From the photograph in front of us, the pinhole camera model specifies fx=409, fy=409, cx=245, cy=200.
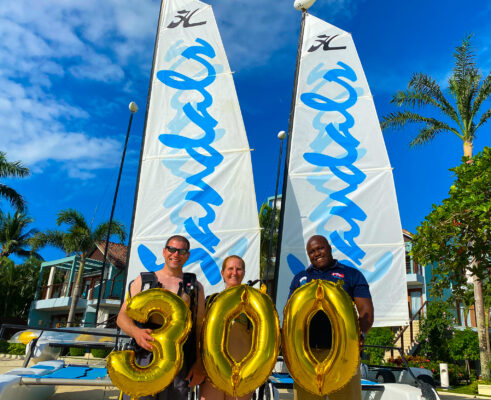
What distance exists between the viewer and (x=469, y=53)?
652 inches

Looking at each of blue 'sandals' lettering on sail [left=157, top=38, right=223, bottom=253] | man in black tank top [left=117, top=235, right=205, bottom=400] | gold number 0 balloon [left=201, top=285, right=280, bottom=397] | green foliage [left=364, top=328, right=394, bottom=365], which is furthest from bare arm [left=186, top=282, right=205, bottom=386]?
green foliage [left=364, top=328, right=394, bottom=365]

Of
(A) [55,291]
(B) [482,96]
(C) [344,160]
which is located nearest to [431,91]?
(B) [482,96]

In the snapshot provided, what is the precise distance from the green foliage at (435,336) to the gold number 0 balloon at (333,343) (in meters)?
16.4

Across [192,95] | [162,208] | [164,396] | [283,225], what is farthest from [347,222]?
[164,396]

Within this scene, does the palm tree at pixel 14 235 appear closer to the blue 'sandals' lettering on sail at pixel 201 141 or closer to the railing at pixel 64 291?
the railing at pixel 64 291

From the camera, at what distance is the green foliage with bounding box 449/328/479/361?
55.2ft

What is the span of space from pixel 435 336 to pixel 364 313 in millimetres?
16354

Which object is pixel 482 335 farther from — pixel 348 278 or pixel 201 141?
pixel 348 278

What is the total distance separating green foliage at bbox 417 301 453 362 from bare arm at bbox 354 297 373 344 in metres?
15.9

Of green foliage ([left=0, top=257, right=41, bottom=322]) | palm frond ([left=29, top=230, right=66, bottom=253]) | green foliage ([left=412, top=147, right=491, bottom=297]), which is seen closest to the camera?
green foliage ([left=412, top=147, right=491, bottom=297])

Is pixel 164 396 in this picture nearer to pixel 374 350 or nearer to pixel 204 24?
pixel 204 24

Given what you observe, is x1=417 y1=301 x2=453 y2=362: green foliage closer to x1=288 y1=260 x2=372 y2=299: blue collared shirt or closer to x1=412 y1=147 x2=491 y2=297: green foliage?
x1=412 y1=147 x2=491 y2=297: green foliage

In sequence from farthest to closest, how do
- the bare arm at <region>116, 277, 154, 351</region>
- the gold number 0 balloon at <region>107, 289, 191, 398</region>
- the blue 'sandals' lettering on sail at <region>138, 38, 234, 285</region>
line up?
the blue 'sandals' lettering on sail at <region>138, 38, 234, 285</region>, the bare arm at <region>116, 277, 154, 351</region>, the gold number 0 balloon at <region>107, 289, 191, 398</region>

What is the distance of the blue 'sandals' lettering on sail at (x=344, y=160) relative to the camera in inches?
299
